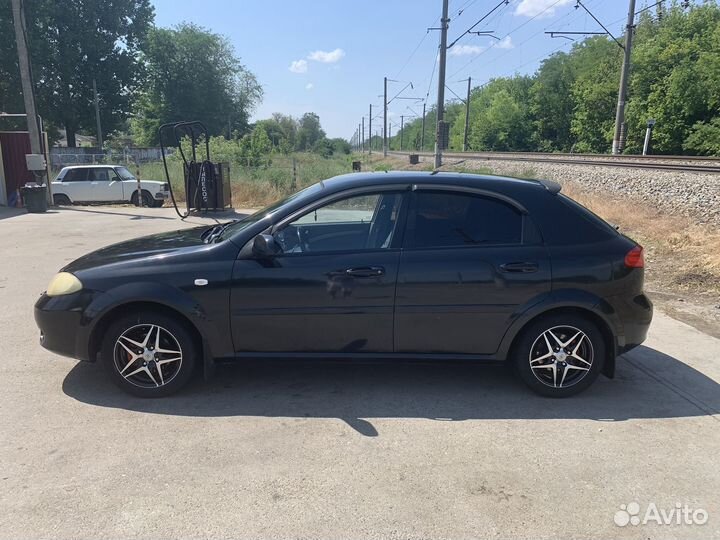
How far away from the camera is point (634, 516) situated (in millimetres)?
2768

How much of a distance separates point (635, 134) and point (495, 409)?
1654 inches

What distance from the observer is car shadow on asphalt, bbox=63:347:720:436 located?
3.83 metres

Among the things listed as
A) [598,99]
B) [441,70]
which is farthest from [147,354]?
[598,99]

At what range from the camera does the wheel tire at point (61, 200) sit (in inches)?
711

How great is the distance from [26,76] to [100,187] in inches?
154

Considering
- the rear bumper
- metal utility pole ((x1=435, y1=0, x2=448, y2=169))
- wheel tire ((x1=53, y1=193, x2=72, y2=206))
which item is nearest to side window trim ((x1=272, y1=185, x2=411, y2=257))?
the rear bumper

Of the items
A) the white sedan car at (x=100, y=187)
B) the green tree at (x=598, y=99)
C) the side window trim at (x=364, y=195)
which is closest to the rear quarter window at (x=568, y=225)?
the side window trim at (x=364, y=195)

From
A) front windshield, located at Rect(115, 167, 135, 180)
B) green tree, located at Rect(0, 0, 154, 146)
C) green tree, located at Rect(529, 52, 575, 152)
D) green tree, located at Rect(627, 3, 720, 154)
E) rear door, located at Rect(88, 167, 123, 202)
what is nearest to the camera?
rear door, located at Rect(88, 167, 123, 202)

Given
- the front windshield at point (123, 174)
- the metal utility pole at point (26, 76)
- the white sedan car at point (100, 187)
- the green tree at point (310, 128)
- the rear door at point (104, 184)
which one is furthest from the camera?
the green tree at point (310, 128)

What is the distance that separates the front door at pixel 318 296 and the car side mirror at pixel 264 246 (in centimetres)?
9

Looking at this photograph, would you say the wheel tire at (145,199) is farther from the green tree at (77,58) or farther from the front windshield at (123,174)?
the green tree at (77,58)

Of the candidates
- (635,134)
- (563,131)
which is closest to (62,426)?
(635,134)

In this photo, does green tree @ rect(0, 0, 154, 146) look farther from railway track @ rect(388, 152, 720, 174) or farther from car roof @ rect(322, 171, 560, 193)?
car roof @ rect(322, 171, 560, 193)

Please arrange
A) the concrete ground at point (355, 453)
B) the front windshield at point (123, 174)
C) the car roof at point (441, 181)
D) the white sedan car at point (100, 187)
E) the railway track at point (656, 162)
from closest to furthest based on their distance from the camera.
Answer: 1. the concrete ground at point (355, 453)
2. the car roof at point (441, 181)
3. the railway track at point (656, 162)
4. the white sedan car at point (100, 187)
5. the front windshield at point (123, 174)
